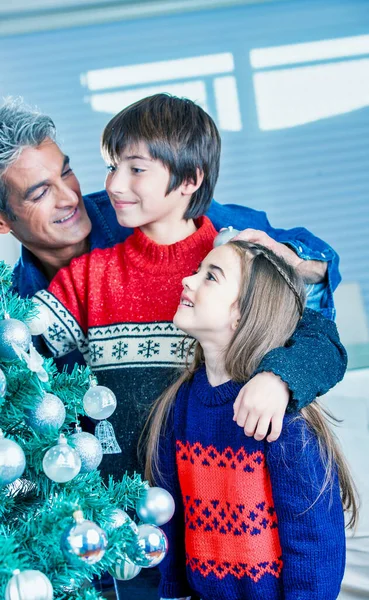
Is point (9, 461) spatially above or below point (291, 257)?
below

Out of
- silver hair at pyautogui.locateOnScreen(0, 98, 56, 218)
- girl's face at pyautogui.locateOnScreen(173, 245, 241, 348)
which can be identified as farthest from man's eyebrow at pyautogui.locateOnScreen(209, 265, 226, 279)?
silver hair at pyautogui.locateOnScreen(0, 98, 56, 218)

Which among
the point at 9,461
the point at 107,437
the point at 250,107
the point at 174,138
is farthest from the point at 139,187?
the point at 250,107

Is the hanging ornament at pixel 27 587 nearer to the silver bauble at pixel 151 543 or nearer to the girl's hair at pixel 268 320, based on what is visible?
the silver bauble at pixel 151 543

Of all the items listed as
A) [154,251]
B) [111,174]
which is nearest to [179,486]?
[154,251]

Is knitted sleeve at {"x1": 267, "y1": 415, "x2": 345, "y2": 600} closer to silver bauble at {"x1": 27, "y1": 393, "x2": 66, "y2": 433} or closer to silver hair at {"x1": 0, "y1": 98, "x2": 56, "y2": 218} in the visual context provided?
silver bauble at {"x1": 27, "y1": 393, "x2": 66, "y2": 433}

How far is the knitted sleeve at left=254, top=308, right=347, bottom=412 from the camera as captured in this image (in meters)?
1.17

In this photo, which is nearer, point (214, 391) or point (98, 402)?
point (98, 402)

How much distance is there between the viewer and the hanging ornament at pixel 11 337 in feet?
3.28

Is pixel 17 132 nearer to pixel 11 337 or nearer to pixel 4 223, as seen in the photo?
pixel 4 223

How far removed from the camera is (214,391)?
4.40 ft

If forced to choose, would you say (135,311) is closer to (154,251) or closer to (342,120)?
(154,251)

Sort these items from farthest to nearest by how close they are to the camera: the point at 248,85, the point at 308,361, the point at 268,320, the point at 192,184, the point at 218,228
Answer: the point at 248,85 → the point at 218,228 → the point at 192,184 → the point at 268,320 → the point at 308,361

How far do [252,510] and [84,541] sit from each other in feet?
1.41

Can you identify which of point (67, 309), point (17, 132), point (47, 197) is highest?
point (17, 132)
